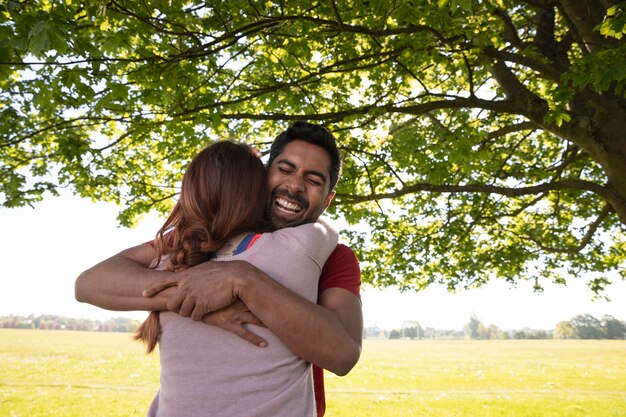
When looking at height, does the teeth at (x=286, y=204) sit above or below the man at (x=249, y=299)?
above

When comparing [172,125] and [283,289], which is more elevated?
[172,125]

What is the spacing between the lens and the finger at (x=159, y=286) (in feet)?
5.97

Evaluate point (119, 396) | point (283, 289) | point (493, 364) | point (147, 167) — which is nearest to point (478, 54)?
point (283, 289)

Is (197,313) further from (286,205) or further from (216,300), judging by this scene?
(286,205)

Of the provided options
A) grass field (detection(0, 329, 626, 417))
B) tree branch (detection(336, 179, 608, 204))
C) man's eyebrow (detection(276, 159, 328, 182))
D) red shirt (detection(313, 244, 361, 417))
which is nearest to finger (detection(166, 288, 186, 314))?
red shirt (detection(313, 244, 361, 417))

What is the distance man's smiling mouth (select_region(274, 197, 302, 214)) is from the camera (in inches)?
103

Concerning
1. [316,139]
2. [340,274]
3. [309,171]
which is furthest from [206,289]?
[316,139]

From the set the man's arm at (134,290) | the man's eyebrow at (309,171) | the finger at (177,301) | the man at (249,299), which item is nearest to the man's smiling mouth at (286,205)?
the man's eyebrow at (309,171)

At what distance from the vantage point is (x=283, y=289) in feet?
5.51

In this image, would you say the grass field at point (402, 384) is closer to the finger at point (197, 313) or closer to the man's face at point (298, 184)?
the man's face at point (298, 184)

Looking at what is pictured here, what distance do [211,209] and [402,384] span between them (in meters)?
31.2

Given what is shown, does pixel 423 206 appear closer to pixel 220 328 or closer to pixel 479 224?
pixel 479 224

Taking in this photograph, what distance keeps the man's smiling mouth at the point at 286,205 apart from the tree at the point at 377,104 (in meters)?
1.82

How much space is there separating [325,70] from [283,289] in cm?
611
